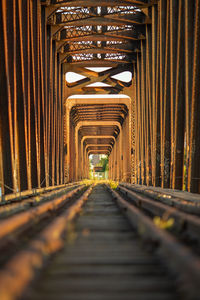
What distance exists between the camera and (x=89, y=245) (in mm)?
3725

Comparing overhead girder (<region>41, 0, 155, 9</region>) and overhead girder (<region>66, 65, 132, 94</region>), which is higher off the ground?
overhead girder (<region>41, 0, 155, 9</region>)

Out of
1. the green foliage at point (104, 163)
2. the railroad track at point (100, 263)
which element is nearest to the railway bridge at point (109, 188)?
the railroad track at point (100, 263)

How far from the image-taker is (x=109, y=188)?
18.8 meters

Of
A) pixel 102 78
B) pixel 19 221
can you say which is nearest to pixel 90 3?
pixel 102 78

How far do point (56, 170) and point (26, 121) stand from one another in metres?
11.8

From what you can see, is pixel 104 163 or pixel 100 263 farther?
pixel 104 163

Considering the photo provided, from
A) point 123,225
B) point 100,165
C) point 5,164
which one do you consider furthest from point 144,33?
point 100,165

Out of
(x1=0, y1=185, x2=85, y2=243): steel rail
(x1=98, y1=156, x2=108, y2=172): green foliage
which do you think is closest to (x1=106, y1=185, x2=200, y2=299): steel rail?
(x1=0, y1=185, x2=85, y2=243): steel rail

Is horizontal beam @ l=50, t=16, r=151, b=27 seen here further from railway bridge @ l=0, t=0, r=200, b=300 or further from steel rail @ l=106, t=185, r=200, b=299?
steel rail @ l=106, t=185, r=200, b=299

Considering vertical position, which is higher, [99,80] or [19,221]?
[99,80]

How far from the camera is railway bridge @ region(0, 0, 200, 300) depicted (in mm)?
2621

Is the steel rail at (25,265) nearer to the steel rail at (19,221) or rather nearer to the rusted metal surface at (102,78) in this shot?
the steel rail at (19,221)

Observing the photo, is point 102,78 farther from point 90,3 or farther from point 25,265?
point 25,265

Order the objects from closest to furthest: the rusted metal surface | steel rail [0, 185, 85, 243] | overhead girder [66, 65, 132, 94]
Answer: steel rail [0, 185, 85, 243] < the rusted metal surface < overhead girder [66, 65, 132, 94]
